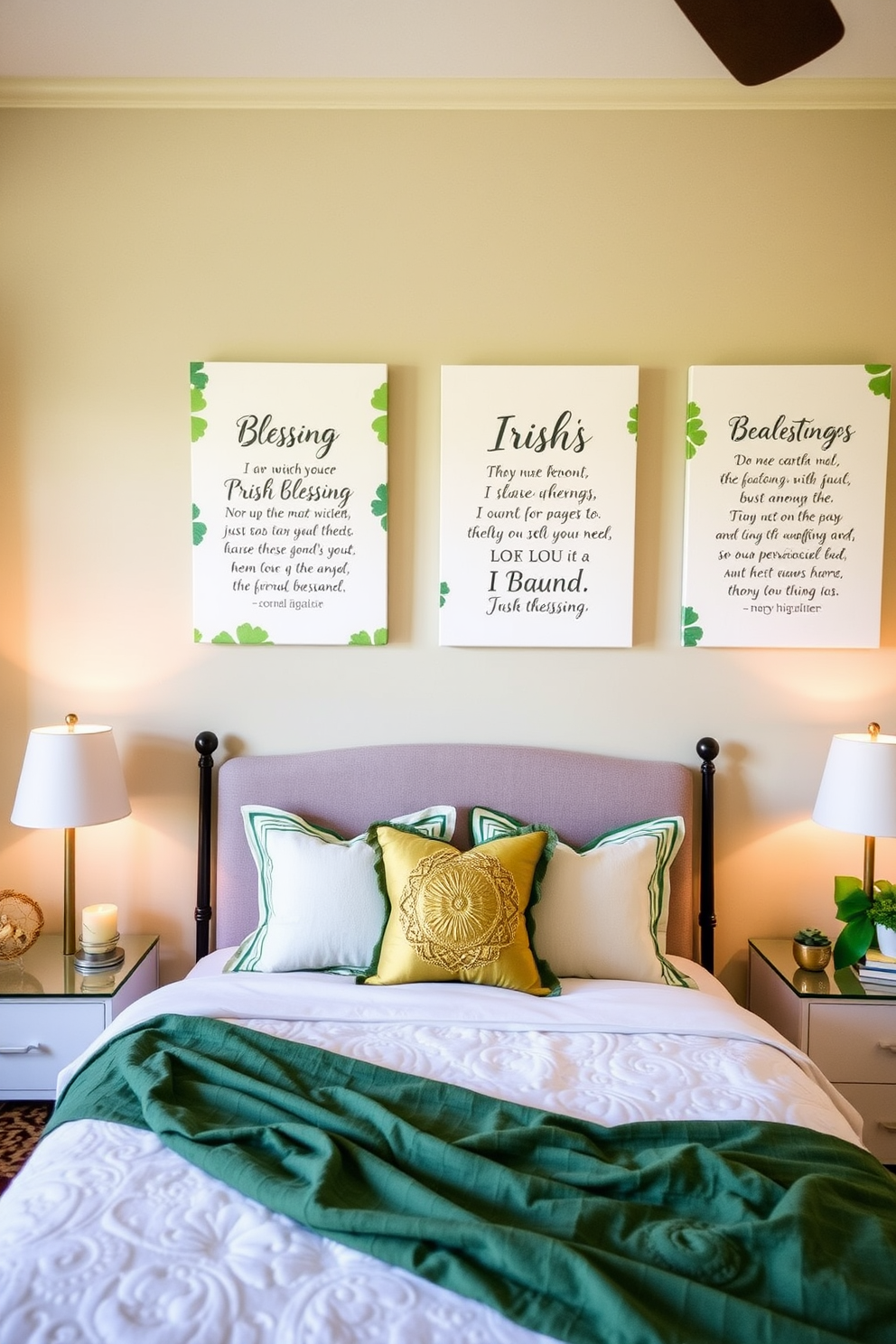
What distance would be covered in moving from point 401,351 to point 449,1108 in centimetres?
203

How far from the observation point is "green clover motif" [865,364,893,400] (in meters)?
2.53

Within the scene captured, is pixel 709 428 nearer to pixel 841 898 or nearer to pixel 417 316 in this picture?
pixel 417 316

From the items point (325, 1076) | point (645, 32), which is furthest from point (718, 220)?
point (325, 1076)

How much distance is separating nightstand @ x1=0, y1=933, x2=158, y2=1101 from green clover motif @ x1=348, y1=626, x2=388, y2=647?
1124mm

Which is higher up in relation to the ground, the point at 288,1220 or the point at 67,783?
the point at 67,783

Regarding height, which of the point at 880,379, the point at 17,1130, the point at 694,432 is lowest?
the point at 17,1130

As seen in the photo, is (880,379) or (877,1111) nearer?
(877,1111)

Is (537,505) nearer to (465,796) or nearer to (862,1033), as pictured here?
(465,796)

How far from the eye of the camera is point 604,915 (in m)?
2.23

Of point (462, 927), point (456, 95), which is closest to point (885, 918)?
point (462, 927)

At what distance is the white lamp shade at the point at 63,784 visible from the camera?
2.33m

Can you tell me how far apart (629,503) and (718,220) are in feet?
2.85

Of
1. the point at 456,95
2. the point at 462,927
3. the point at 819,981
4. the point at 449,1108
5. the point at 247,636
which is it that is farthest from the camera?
the point at 247,636

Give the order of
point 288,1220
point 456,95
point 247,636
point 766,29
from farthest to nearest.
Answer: point 247,636 < point 456,95 < point 766,29 < point 288,1220
